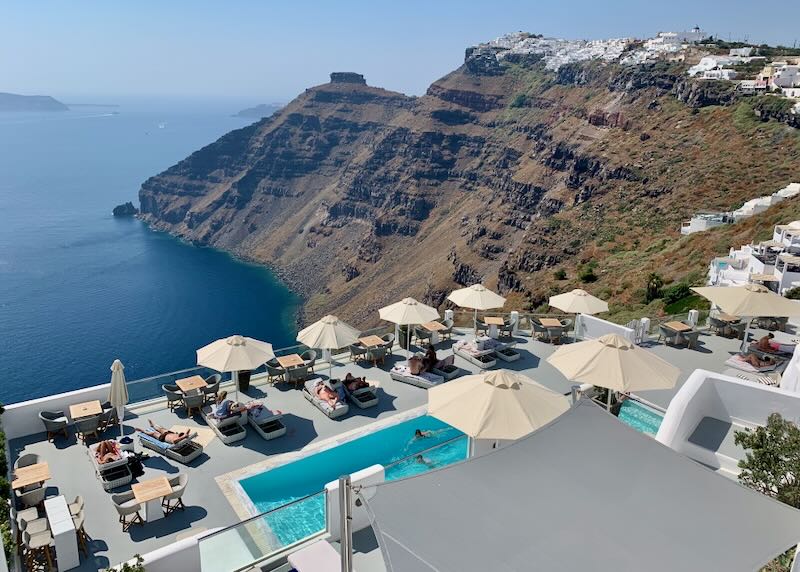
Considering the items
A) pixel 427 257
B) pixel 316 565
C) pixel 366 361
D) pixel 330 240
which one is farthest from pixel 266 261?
pixel 316 565

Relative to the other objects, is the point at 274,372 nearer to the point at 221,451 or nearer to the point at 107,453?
the point at 221,451

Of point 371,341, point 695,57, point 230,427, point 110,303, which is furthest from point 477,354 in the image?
point 110,303

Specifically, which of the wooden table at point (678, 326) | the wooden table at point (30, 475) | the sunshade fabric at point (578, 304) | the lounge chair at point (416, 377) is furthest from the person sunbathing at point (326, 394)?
the wooden table at point (678, 326)

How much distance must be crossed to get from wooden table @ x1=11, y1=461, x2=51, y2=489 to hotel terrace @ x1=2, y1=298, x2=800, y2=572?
0.29 feet

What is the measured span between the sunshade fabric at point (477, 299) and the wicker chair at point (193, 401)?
7303 mm

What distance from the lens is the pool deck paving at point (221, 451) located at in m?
8.90

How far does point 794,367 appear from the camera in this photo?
1155 cm

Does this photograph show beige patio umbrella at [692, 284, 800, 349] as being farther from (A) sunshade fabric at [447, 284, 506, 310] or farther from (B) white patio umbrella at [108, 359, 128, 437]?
(B) white patio umbrella at [108, 359, 128, 437]

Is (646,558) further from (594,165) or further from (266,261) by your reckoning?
(266,261)

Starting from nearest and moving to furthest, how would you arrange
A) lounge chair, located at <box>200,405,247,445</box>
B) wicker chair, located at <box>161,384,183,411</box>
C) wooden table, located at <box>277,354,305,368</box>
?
lounge chair, located at <box>200,405,247,445</box> < wicker chair, located at <box>161,384,183,411</box> < wooden table, located at <box>277,354,305,368</box>

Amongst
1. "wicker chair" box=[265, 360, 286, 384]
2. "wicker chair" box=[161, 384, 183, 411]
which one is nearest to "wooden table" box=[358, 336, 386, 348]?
"wicker chair" box=[265, 360, 286, 384]

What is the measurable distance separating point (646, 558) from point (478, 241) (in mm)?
77428

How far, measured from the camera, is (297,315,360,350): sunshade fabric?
13445 mm

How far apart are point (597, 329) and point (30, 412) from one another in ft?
47.9
